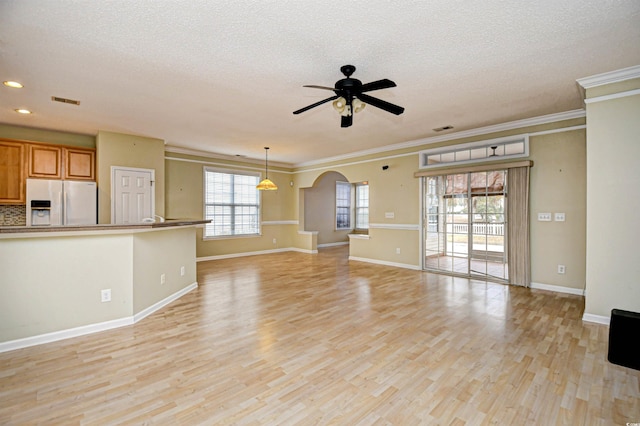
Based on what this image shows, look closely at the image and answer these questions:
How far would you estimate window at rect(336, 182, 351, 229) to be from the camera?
10.7 meters

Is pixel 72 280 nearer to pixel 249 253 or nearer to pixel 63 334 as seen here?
pixel 63 334

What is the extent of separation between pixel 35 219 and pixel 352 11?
592 centimetres

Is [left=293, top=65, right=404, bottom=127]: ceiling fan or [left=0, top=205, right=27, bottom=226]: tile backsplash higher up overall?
[left=293, top=65, right=404, bottom=127]: ceiling fan

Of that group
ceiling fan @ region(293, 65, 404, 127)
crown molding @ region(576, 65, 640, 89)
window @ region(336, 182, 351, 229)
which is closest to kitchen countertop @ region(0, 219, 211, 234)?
ceiling fan @ region(293, 65, 404, 127)

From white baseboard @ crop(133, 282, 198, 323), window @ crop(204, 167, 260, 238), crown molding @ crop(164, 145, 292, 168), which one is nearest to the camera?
white baseboard @ crop(133, 282, 198, 323)

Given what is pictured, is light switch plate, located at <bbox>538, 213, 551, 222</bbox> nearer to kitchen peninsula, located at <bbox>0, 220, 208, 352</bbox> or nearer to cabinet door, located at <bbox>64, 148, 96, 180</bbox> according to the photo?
kitchen peninsula, located at <bbox>0, 220, 208, 352</bbox>

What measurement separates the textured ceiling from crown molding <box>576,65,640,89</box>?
107 millimetres

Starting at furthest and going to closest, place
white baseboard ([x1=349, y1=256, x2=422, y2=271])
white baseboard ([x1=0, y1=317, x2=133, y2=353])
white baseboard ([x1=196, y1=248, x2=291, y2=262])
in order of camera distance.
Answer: white baseboard ([x1=196, y1=248, x2=291, y2=262]) → white baseboard ([x1=349, y1=256, x2=422, y2=271]) → white baseboard ([x1=0, y1=317, x2=133, y2=353])

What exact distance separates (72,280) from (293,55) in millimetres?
3209

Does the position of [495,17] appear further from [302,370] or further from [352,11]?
[302,370]

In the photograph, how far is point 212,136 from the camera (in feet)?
18.9

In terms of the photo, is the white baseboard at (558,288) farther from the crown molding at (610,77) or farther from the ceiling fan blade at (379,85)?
the ceiling fan blade at (379,85)

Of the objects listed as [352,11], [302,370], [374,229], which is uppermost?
[352,11]

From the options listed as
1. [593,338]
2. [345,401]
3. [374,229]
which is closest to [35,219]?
[345,401]
